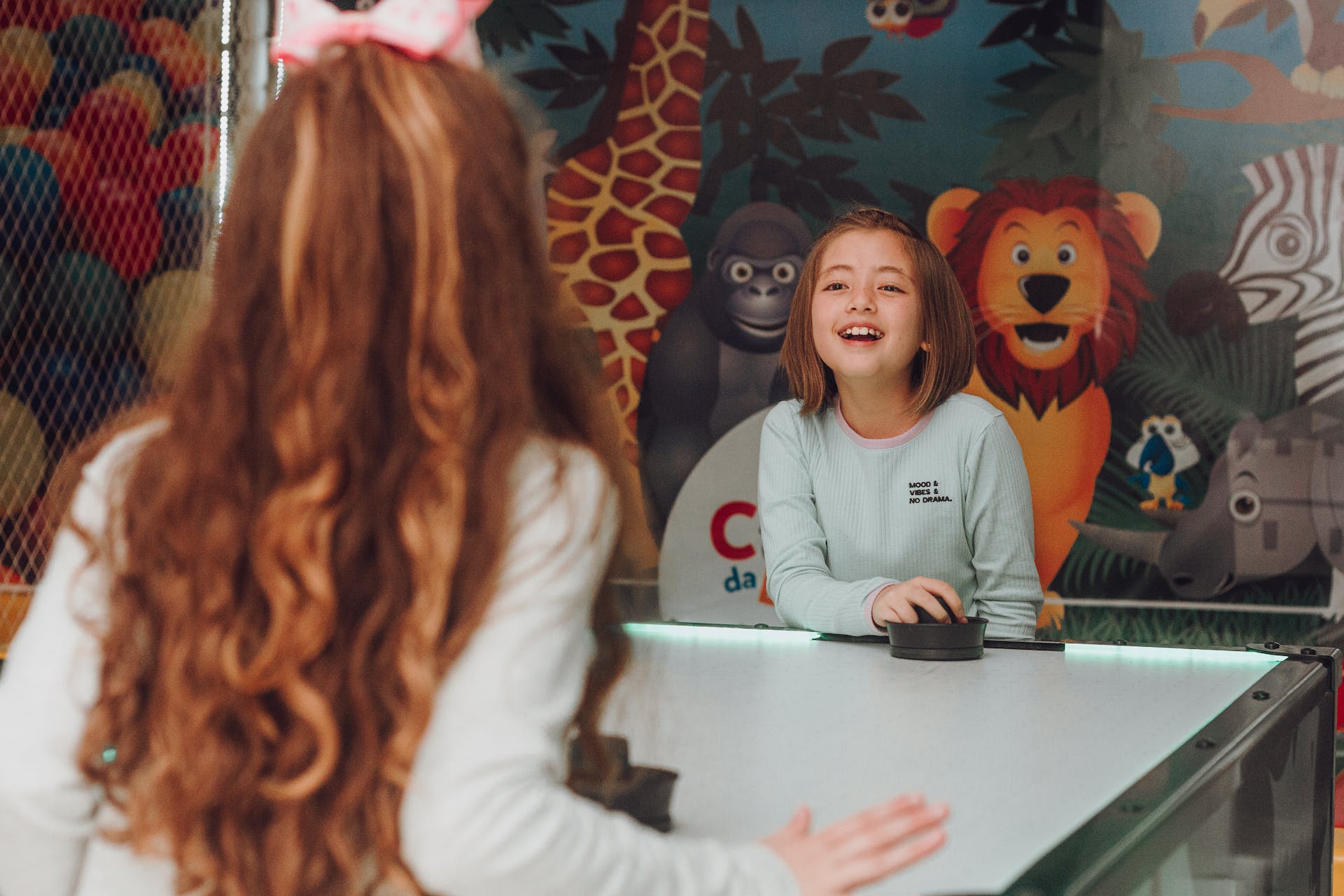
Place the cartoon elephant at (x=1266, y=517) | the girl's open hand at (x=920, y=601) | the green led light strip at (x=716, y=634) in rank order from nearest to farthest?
the girl's open hand at (x=920, y=601), the green led light strip at (x=716, y=634), the cartoon elephant at (x=1266, y=517)

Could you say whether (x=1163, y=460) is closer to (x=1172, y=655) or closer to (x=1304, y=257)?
(x=1304, y=257)

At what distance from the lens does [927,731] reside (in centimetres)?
87

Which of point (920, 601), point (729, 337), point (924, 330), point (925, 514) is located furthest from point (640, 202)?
point (920, 601)

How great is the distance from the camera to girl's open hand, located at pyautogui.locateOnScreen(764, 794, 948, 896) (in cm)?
56

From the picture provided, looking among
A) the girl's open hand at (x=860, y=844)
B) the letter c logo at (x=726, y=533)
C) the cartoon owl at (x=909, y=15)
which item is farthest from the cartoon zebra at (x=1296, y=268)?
the girl's open hand at (x=860, y=844)

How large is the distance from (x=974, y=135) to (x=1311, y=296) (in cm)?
78

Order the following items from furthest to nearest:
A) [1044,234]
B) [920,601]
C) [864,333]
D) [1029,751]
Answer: [1044,234]
[864,333]
[920,601]
[1029,751]

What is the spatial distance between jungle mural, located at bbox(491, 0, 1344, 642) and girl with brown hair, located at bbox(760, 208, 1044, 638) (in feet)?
3.72

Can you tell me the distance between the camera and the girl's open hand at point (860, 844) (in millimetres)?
564

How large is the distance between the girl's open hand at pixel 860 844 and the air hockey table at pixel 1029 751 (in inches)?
0.4

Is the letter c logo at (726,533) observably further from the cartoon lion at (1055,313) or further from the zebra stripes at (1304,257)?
the zebra stripes at (1304,257)

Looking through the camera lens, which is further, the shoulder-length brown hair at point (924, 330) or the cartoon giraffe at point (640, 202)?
the cartoon giraffe at point (640, 202)

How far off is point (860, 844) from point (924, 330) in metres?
1.08

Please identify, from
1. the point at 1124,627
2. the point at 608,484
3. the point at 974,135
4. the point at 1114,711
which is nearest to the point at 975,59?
the point at 974,135
